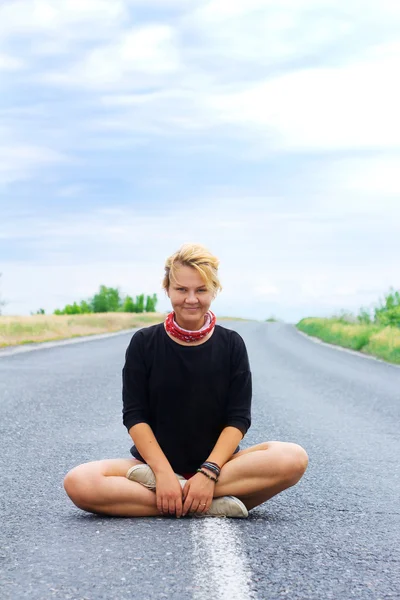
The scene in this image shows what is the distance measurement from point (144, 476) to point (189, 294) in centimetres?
100

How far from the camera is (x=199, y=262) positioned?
14.8 ft

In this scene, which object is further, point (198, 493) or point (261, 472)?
point (261, 472)

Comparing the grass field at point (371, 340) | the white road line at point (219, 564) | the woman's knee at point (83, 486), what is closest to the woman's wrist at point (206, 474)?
the white road line at point (219, 564)

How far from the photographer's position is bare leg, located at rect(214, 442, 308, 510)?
4.66m

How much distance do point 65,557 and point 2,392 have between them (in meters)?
8.50

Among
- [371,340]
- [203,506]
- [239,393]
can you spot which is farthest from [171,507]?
[371,340]

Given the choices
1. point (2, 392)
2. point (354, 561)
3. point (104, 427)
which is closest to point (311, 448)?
point (104, 427)

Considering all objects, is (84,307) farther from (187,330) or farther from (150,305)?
(187,330)

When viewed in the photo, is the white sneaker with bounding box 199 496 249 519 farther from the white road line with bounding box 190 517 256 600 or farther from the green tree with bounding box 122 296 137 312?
the green tree with bounding box 122 296 137 312

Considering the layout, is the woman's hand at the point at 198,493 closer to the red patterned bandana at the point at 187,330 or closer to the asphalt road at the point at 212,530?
the asphalt road at the point at 212,530

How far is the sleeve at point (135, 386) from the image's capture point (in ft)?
15.2

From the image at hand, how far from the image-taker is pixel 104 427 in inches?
346

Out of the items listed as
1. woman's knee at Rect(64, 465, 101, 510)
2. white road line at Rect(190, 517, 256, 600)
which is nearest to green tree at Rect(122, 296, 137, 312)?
woman's knee at Rect(64, 465, 101, 510)

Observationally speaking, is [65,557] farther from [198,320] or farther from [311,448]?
[311,448]
